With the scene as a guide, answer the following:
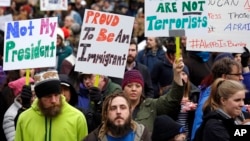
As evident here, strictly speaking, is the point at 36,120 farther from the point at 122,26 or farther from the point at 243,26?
the point at 243,26

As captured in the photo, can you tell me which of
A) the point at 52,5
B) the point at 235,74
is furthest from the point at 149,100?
the point at 52,5

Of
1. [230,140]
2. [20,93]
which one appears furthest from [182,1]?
[230,140]

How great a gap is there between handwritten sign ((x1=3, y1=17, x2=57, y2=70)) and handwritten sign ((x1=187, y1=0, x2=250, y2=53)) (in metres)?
1.53

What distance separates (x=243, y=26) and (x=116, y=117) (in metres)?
2.76

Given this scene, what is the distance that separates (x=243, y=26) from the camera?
9836 millimetres

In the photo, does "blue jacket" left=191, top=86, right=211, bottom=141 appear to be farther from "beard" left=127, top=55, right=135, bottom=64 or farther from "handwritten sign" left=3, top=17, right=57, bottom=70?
"beard" left=127, top=55, right=135, bottom=64

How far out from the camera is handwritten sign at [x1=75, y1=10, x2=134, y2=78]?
9422 millimetres

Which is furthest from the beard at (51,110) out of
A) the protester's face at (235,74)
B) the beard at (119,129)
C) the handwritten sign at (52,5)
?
the handwritten sign at (52,5)

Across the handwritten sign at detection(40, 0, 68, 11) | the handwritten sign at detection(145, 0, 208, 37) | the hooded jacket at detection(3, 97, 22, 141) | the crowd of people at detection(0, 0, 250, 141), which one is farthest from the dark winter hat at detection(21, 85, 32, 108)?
the handwritten sign at detection(40, 0, 68, 11)

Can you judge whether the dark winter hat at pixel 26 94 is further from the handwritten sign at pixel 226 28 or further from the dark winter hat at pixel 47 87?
the handwritten sign at pixel 226 28

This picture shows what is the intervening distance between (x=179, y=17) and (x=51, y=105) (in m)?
2.10

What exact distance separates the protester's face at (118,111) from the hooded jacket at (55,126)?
62 cm

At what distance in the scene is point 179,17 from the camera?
31.4 ft

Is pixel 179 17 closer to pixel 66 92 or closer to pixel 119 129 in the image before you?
pixel 66 92
